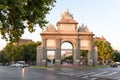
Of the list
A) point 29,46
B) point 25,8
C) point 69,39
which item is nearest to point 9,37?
point 25,8

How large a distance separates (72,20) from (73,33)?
4.23 m

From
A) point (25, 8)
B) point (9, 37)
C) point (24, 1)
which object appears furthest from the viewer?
point (9, 37)

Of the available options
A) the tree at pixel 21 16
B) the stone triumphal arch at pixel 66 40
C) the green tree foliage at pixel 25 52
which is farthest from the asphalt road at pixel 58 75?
the green tree foliage at pixel 25 52

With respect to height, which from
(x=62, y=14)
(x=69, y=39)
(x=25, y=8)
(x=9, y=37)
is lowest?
(x=9, y=37)

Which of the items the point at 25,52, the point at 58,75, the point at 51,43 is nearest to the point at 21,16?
the point at 58,75

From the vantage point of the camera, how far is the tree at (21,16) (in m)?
19.7

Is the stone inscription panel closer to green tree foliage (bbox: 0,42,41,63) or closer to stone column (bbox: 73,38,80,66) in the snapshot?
stone column (bbox: 73,38,80,66)

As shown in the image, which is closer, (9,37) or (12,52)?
(9,37)

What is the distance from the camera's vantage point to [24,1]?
63.4ft

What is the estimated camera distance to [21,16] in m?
21.0

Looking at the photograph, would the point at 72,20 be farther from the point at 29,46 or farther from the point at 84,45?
the point at 29,46

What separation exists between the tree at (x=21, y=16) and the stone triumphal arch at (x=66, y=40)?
7564 cm

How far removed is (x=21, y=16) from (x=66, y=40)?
80.0 metres

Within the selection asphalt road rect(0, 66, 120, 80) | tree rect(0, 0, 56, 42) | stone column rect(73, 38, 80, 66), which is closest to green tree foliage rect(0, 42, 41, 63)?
stone column rect(73, 38, 80, 66)
